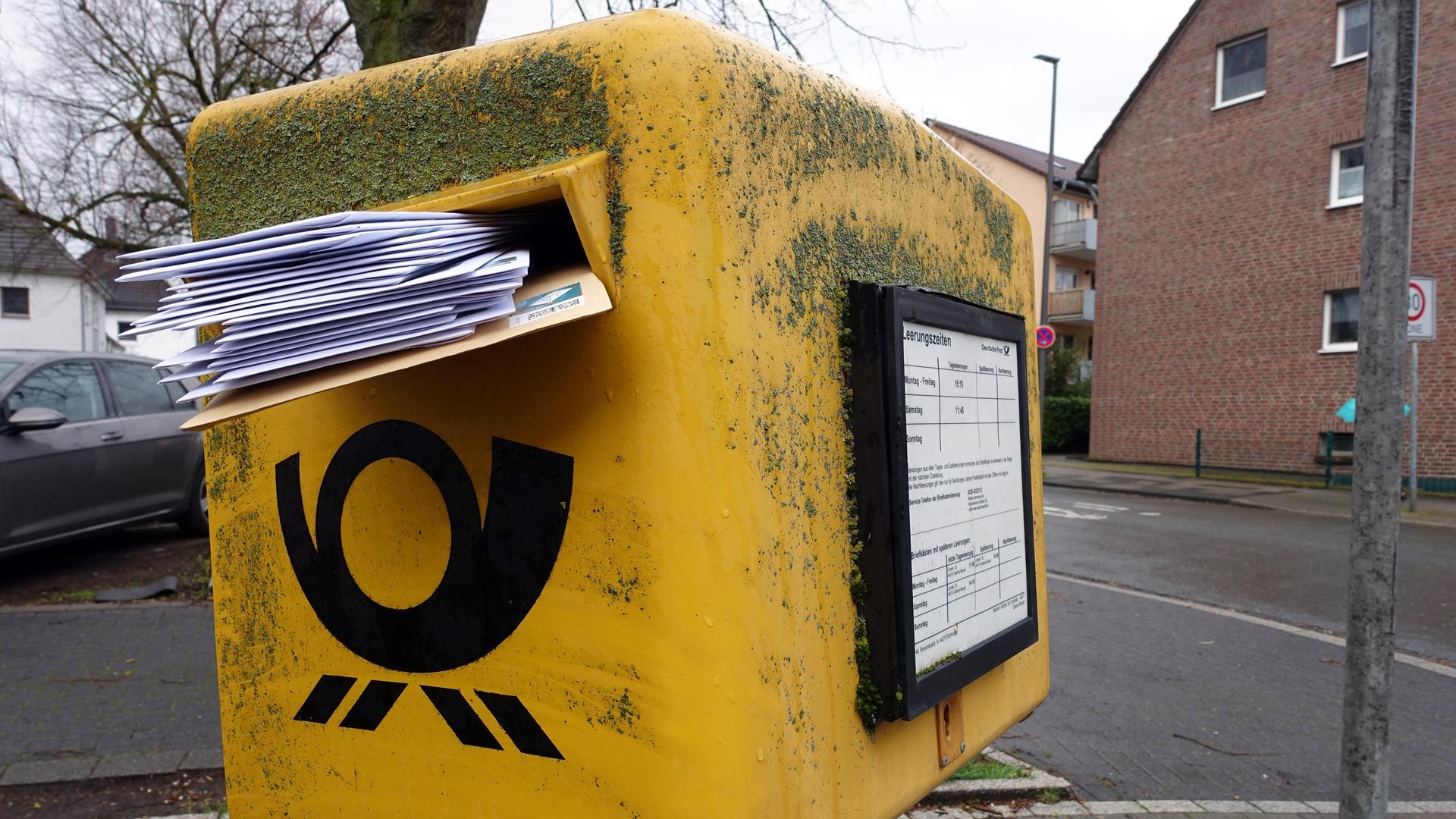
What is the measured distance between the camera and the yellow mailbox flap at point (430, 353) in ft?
3.69

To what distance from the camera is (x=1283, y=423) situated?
18.7 meters

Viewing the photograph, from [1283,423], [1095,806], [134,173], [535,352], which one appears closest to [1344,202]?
[1283,423]

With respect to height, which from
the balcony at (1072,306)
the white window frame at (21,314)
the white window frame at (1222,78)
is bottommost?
the balcony at (1072,306)

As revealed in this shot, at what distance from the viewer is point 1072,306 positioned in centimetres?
3256

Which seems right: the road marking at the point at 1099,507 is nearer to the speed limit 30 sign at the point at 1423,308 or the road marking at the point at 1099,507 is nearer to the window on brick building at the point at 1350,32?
the speed limit 30 sign at the point at 1423,308

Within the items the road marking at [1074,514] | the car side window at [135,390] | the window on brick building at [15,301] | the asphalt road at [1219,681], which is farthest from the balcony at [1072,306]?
the window on brick building at [15,301]

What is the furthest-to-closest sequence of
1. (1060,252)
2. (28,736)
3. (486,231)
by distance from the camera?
(1060,252) < (28,736) < (486,231)

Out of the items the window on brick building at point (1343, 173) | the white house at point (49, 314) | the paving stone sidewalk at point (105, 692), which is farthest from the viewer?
the white house at point (49, 314)

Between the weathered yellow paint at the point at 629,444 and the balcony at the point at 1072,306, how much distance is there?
32400 millimetres

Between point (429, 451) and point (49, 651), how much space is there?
4955 mm

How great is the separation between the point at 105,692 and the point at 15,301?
36.6m

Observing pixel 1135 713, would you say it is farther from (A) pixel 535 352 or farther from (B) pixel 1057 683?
(A) pixel 535 352

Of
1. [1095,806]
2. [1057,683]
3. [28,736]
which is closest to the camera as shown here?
[1095,806]

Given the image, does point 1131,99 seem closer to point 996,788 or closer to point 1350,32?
point 1350,32
